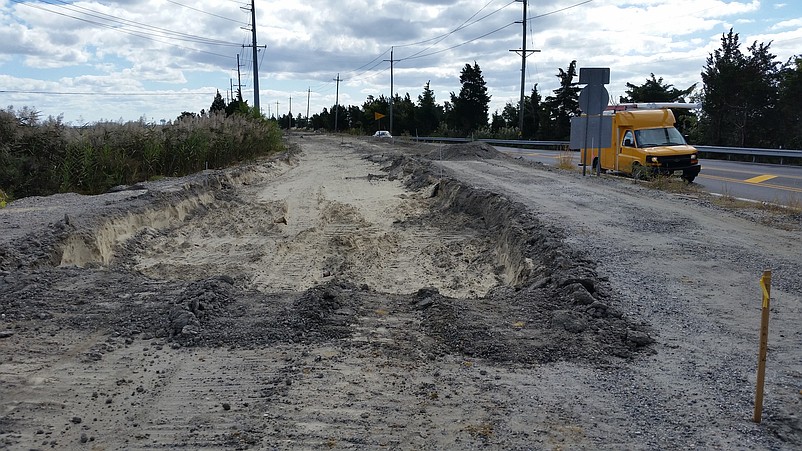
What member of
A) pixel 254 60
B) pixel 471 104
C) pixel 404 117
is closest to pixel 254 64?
pixel 254 60

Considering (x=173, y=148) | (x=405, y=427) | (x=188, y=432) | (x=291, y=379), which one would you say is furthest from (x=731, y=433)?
(x=173, y=148)

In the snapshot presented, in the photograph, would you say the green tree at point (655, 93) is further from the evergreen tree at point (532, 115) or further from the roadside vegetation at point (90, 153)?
the roadside vegetation at point (90, 153)

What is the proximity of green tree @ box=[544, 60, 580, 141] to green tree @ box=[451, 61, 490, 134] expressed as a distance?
13134 mm

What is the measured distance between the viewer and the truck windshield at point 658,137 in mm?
21188

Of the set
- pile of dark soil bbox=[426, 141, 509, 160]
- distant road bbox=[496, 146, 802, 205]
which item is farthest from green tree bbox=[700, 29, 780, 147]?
pile of dark soil bbox=[426, 141, 509, 160]

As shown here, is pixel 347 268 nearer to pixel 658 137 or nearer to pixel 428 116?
pixel 658 137

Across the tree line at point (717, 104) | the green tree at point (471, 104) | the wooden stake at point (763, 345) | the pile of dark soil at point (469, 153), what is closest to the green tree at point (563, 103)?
the tree line at point (717, 104)

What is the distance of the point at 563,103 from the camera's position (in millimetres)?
54344

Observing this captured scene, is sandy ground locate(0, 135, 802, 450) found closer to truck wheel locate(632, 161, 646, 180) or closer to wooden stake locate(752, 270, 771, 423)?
wooden stake locate(752, 270, 771, 423)

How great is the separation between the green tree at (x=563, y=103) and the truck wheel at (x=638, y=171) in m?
32.1

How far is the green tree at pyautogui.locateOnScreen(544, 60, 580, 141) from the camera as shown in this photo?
174 feet

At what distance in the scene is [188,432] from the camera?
427 cm

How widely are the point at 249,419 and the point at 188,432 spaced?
1.24ft

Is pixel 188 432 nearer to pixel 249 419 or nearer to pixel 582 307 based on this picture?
pixel 249 419
